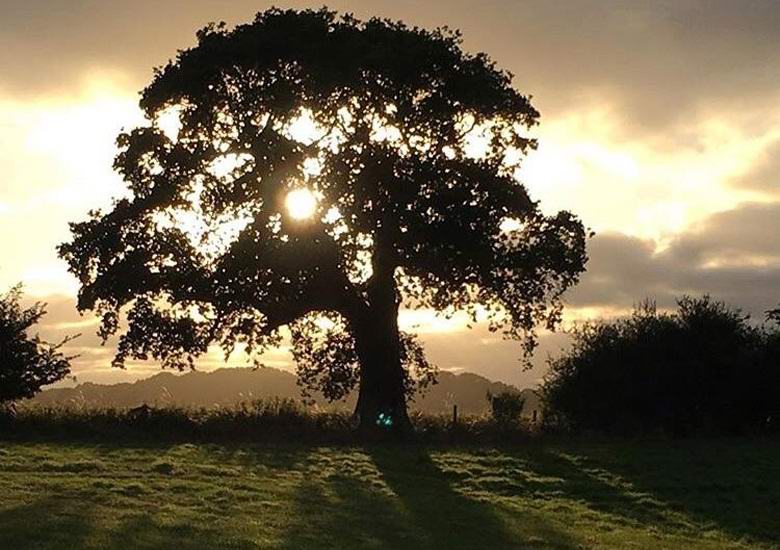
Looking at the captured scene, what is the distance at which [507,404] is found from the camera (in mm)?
56281

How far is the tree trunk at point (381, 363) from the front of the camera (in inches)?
2005

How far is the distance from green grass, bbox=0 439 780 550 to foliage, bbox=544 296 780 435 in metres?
8.53

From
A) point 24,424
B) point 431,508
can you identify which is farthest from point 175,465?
point 24,424

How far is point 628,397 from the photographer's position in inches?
2200

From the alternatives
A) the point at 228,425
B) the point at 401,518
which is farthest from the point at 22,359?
the point at 401,518

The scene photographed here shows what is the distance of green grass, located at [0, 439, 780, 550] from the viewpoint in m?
24.8

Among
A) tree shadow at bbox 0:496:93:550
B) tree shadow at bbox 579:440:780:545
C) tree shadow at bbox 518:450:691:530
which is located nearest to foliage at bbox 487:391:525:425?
tree shadow at bbox 579:440:780:545

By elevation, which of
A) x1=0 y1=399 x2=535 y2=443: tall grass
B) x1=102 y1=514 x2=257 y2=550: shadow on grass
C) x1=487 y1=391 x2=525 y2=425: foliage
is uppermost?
x1=487 y1=391 x2=525 y2=425: foliage

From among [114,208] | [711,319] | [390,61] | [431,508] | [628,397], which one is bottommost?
[431,508]

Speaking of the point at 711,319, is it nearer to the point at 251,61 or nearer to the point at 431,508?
the point at 251,61

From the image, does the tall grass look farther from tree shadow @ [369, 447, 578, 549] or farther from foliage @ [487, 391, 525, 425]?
tree shadow @ [369, 447, 578, 549]

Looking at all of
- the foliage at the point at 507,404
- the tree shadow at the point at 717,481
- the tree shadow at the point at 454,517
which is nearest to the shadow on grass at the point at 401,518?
the tree shadow at the point at 454,517

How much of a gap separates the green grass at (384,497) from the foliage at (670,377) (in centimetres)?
853

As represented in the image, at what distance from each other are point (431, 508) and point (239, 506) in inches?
217
